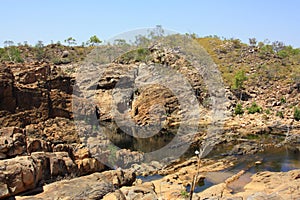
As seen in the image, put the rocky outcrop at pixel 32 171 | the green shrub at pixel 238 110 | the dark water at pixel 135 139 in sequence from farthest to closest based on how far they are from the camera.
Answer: the green shrub at pixel 238 110 → the dark water at pixel 135 139 → the rocky outcrop at pixel 32 171

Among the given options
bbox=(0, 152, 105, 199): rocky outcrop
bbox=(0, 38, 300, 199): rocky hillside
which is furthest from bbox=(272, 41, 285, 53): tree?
bbox=(0, 152, 105, 199): rocky outcrop

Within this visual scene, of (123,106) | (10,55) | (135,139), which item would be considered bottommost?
(135,139)

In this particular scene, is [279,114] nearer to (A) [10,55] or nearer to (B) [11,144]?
(B) [11,144]

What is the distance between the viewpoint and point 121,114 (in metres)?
38.6

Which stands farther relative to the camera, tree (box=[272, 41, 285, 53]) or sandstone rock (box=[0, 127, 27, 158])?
tree (box=[272, 41, 285, 53])

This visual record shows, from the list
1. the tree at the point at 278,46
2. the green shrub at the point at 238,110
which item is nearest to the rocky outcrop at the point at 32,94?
the green shrub at the point at 238,110

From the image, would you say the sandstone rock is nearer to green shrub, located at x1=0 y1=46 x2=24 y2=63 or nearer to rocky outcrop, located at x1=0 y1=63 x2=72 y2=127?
rocky outcrop, located at x1=0 y1=63 x2=72 y2=127

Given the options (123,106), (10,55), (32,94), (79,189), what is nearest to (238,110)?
(123,106)

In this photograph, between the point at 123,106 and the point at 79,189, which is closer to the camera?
the point at 79,189

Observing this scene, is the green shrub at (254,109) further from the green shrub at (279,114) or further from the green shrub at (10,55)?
the green shrub at (10,55)

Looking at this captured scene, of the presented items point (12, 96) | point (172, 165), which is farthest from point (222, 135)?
point (12, 96)

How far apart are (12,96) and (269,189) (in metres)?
17.9

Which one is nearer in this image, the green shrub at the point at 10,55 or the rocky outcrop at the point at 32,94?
the rocky outcrop at the point at 32,94

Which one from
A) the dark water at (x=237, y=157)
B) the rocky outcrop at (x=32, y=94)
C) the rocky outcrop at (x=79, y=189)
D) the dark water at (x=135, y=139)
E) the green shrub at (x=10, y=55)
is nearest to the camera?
the rocky outcrop at (x=79, y=189)
